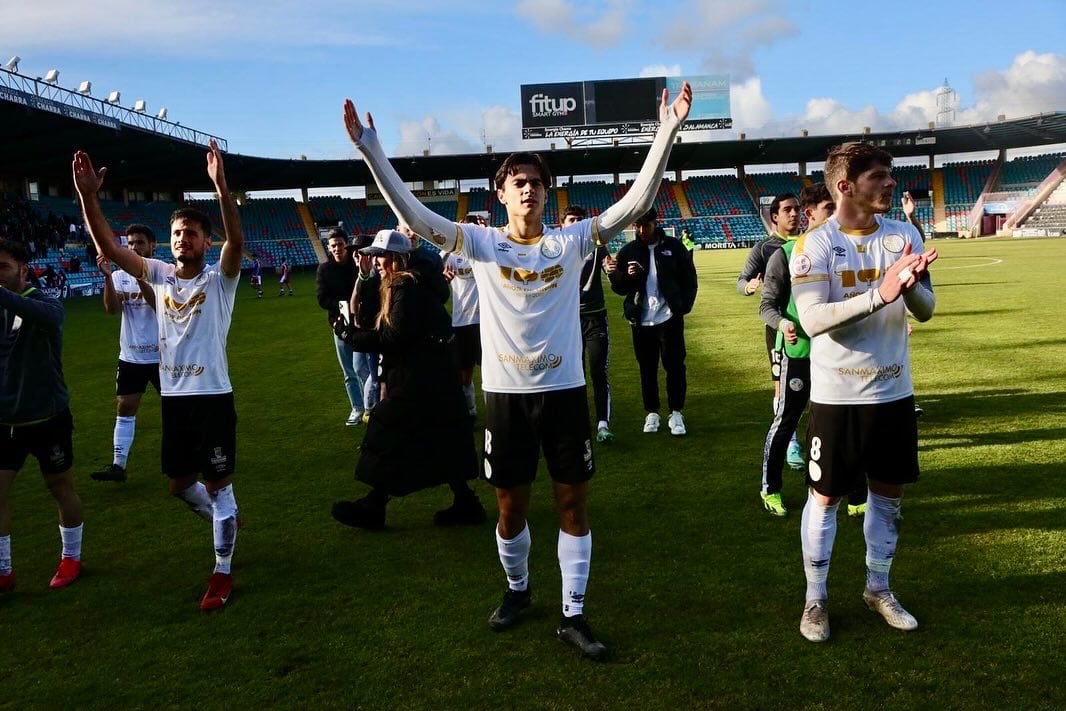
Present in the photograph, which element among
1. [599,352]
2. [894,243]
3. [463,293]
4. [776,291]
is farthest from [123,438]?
[894,243]

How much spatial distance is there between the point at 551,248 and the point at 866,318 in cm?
151

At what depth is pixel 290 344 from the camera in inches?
628

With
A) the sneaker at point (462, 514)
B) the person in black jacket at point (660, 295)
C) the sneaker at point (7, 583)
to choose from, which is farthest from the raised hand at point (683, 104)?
the sneaker at point (7, 583)

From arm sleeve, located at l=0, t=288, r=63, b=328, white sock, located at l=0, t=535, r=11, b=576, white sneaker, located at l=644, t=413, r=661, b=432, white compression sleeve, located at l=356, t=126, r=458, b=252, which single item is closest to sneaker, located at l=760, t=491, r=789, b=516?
white sneaker, located at l=644, t=413, r=661, b=432

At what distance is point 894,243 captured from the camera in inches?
133

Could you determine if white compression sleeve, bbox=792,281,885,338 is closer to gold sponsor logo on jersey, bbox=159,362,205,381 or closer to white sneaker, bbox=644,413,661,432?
gold sponsor logo on jersey, bbox=159,362,205,381

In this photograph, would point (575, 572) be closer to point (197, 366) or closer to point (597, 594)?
point (597, 594)

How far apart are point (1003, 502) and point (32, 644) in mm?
6090

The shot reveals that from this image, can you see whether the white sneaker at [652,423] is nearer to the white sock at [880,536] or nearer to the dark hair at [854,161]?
the white sock at [880,536]

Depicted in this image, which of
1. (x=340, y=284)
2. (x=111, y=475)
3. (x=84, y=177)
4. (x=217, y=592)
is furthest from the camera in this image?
(x=340, y=284)

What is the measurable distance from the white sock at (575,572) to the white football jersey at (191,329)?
227 cm

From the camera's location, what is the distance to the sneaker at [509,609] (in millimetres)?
3787

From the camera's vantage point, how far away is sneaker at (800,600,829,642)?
138 inches

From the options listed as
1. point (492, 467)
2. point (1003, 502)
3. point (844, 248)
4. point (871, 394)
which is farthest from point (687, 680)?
point (1003, 502)
